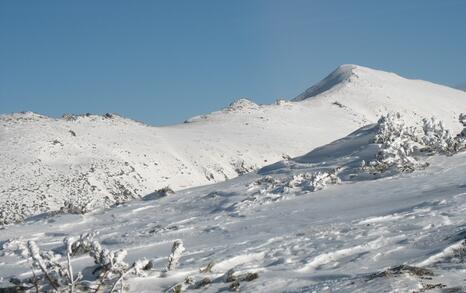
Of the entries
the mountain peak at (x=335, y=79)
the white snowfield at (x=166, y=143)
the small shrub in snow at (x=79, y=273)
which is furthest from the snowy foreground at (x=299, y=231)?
the mountain peak at (x=335, y=79)

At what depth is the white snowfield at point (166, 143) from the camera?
29.8m

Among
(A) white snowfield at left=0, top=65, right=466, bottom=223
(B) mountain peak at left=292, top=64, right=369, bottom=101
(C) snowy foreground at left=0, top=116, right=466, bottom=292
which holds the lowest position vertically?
(C) snowy foreground at left=0, top=116, right=466, bottom=292

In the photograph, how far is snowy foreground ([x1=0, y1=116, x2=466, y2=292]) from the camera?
6465mm

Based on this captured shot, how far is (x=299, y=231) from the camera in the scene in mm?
9422

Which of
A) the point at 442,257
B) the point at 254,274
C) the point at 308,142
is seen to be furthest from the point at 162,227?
the point at 308,142

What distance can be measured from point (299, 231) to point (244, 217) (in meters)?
2.91

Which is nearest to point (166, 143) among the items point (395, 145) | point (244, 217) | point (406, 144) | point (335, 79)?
point (406, 144)

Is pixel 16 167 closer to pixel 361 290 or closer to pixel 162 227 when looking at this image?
pixel 162 227

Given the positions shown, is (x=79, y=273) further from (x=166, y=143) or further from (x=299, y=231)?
(x=166, y=143)

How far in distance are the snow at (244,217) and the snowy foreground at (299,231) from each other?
3 centimetres

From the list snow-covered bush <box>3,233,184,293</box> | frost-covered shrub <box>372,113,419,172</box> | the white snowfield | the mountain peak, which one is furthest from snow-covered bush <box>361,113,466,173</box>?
the mountain peak

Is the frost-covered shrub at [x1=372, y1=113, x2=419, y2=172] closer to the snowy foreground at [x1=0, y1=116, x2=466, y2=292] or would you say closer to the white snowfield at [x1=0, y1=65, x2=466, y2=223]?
the snowy foreground at [x1=0, y1=116, x2=466, y2=292]

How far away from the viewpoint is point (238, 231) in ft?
34.7

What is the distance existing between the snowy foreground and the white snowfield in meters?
4.32
